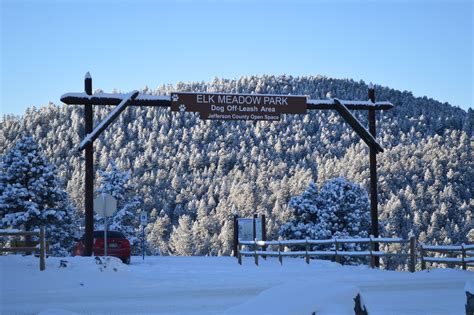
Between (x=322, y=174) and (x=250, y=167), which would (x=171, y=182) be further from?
(x=322, y=174)

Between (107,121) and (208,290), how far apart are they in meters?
8.74

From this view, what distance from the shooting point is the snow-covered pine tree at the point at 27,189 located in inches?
1476

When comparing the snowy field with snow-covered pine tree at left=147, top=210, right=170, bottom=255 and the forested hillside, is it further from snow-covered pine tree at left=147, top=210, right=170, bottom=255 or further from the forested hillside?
snow-covered pine tree at left=147, top=210, right=170, bottom=255

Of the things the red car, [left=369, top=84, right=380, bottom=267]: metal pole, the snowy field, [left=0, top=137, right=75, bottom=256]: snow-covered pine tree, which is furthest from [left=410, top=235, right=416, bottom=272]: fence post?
[left=0, top=137, right=75, bottom=256]: snow-covered pine tree

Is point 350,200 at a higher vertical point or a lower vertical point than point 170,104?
lower

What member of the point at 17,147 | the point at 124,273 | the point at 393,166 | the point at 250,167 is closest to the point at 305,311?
the point at 124,273

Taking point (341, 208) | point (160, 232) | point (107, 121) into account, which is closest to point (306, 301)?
point (107, 121)

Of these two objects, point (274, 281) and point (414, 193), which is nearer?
point (274, 281)

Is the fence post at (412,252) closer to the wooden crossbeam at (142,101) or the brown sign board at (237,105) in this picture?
the wooden crossbeam at (142,101)

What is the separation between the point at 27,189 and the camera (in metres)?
38.4

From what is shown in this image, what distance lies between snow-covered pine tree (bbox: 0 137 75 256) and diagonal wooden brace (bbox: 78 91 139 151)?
18.8 meters

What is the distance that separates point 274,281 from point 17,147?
27.1m

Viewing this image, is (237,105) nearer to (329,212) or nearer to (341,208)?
(329,212)

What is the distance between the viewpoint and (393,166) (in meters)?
141
